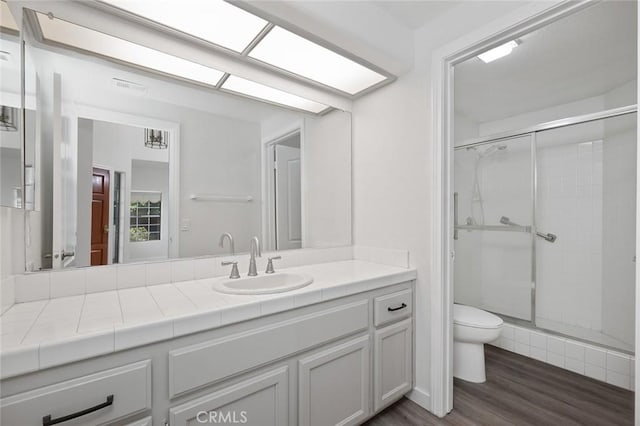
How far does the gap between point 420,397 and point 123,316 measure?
1.69 metres

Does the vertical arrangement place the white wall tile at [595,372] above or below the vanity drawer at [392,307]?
below

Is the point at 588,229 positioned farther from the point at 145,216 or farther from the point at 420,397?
the point at 145,216

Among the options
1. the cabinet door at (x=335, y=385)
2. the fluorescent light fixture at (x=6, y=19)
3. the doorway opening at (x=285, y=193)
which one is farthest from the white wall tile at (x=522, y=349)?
the fluorescent light fixture at (x=6, y=19)

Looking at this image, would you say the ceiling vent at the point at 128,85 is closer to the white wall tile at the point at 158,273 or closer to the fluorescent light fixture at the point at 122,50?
the fluorescent light fixture at the point at 122,50

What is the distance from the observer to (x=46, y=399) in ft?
2.43

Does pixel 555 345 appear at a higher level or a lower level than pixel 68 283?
lower

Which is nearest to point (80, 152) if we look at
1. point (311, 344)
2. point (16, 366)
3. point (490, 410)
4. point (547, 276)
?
point (16, 366)

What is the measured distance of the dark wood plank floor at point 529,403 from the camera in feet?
5.25

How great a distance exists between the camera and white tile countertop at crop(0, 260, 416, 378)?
0.74 meters

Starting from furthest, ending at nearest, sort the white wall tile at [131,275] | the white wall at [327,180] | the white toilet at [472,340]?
the white wall at [327,180]
the white toilet at [472,340]
the white wall tile at [131,275]

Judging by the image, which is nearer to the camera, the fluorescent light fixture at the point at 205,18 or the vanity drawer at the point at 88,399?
the vanity drawer at the point at 88,399

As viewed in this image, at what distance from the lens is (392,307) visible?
63.2 inches

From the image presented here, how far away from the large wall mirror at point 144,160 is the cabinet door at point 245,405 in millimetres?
752

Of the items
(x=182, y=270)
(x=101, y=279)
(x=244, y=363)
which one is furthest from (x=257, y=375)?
(x=101, y=279)
